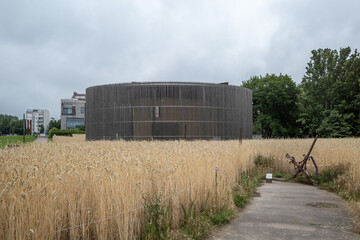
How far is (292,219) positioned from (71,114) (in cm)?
10901

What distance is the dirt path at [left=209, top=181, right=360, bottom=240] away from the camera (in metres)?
5.21

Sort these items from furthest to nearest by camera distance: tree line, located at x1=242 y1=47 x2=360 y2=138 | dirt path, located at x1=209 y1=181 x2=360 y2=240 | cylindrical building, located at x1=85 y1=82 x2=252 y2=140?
A: tree line, located at x1=242 y1=47 x2=360 y2=138 → cylindrical building, located at x1=85 y1=82 x2=252 y2=140 → dirt path, located at x1=209 y1=181 x2=360 y2=240

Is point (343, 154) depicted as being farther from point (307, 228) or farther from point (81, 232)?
point (81, 232)

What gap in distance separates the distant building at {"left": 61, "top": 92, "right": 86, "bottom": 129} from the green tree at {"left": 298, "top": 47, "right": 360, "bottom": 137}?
8509 centimetres

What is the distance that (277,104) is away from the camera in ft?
159

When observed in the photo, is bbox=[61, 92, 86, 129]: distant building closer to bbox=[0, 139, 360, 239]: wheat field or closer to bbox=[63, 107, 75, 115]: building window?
bbox=[63, 107, 75, 115]: building window

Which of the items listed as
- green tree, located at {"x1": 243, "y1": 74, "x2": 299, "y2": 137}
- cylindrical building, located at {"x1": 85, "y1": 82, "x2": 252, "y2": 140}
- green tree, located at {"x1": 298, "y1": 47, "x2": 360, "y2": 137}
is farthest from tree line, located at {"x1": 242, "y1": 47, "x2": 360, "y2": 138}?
cylindrical building, located at {"x1": 85, "y1": 82, "x2": 252, "y2": 140}

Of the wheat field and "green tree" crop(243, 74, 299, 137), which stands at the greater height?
"green tree" crop(243, 74, 299, 137)

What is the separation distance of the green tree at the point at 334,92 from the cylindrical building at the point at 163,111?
1006 cm

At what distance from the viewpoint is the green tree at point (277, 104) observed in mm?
47594

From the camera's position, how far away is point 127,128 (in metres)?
31.5

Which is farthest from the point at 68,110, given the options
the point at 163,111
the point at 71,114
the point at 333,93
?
the point at 333,93

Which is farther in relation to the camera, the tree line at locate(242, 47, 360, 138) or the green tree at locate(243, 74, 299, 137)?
the green tree at locate(243, 74, 299, 137)

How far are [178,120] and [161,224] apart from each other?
86.7ft
